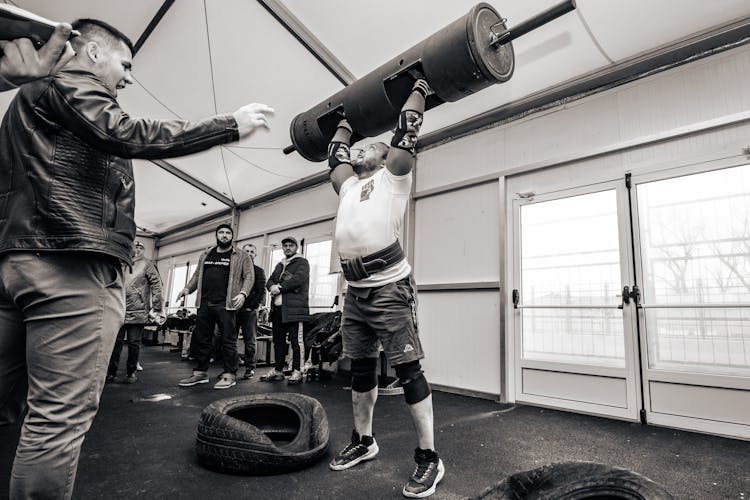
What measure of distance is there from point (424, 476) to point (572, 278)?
7.66ft

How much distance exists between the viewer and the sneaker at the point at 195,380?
3358 mm

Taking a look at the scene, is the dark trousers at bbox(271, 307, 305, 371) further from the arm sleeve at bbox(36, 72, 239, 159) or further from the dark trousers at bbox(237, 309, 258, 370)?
the arm sleeve at bbox(36, 72, 239, 159)

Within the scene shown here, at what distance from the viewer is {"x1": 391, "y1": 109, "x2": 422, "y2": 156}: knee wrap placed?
4.92 feet

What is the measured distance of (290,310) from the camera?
3830 mm

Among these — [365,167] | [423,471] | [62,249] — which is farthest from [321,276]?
[62,249]

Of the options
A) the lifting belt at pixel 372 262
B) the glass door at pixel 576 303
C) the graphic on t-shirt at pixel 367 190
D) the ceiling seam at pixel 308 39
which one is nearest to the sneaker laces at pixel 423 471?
the lifting belt at pixel 372 262

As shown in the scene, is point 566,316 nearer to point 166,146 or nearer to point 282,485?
point 282,485

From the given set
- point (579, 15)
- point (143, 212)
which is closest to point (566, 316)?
point (579, 15)

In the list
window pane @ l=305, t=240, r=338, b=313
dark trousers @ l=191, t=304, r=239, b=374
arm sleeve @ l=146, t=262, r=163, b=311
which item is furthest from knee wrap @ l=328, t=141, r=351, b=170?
window pane @ l=305, t=240, r=338, b=313

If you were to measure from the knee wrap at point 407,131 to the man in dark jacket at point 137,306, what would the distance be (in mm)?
2924

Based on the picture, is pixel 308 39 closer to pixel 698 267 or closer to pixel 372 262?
pixel 372 262

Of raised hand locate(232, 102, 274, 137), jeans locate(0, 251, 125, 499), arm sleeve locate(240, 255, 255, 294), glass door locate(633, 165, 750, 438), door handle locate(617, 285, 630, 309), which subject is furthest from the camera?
arm sleeve locate(240, 255, 255, 294)

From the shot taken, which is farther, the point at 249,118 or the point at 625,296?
the point at 625,296

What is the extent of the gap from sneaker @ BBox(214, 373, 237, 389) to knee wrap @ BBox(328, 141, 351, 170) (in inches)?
91.0
